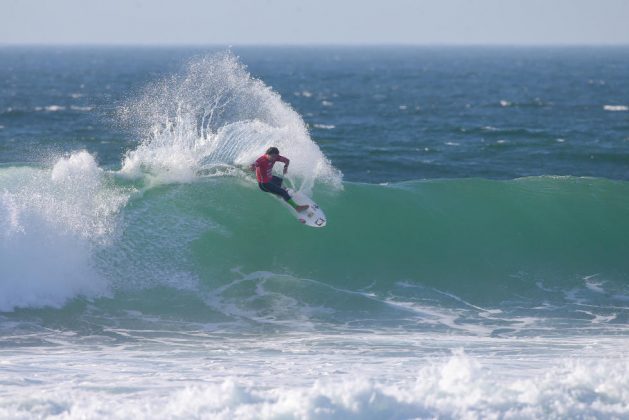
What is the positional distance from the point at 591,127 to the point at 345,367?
1163 inches

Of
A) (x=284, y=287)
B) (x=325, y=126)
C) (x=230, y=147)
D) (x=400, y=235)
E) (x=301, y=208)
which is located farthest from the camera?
(x=325, y=126)

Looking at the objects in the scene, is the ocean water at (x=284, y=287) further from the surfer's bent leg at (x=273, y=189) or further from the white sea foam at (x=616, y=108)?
the white sea foam at (x=616, y=108)

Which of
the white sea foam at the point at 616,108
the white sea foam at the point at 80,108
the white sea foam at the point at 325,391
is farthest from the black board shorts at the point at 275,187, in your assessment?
the white sea foam at the point at 616,108

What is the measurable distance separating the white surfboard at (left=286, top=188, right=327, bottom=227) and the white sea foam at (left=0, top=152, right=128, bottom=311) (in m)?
2.89

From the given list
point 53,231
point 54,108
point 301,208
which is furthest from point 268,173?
point 54,108

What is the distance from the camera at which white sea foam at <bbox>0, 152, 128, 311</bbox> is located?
11.8 m

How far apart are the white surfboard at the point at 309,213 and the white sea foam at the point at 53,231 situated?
2.89 metres

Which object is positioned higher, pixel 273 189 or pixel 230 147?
pixel 230 147

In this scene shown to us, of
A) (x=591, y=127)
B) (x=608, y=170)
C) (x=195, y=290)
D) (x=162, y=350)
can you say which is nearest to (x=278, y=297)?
(x=195, y=290)

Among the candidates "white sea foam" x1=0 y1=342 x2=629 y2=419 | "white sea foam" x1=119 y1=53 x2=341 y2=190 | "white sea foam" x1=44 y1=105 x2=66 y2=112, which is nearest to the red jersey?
"white sea foam" x1=119 y1=53 x2=341 y2=190

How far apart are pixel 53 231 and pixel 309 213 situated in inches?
156

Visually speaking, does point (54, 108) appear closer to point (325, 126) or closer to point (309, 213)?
Answer: point (325, 126)

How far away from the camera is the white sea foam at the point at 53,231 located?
1183 centimetres

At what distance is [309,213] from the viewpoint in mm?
14125
